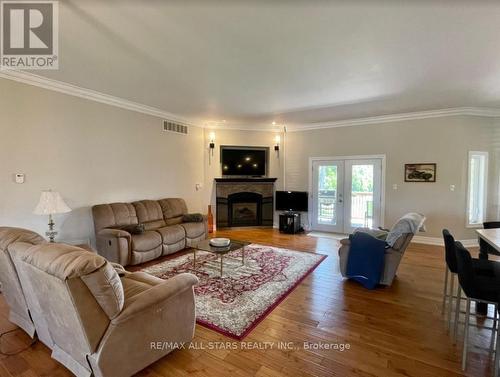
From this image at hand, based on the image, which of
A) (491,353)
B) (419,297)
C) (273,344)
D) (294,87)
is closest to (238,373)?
(273,344)

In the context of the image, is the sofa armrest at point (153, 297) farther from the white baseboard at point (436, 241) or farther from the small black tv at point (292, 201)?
the white baseboard at point (436, 241)

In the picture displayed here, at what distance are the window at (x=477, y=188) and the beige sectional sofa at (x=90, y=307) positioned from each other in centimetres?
633

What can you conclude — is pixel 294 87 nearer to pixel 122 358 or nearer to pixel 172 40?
pixel 172 40

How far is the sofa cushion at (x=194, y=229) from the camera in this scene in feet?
16.8

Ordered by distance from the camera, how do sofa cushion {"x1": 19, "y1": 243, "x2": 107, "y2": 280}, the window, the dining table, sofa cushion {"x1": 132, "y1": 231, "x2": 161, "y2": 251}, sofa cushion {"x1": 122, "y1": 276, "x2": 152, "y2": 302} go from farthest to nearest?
1. the window
2. sofa cushion {"x1": 132, "y1": 231, "x2": 161, "y2": 251}
3. the dining table
4. sofa cushion {"x1": 122, "y1": 276, "x2": 152, "y2": 302}
5. sofa cushion {"x1": 19, "y1": 243, "x2": 107, "y2": 280}

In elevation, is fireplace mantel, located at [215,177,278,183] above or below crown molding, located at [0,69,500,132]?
below

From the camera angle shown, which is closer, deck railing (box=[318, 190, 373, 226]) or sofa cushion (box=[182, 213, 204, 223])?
sofa cushion (box=[182, 213, 204, 223])

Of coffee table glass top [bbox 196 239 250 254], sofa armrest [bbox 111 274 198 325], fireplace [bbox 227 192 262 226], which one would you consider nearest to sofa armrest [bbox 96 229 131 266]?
coffee table glass top [bbox 196 239 250 254]

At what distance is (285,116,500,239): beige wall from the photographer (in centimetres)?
547

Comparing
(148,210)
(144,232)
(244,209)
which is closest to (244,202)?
(244,209)

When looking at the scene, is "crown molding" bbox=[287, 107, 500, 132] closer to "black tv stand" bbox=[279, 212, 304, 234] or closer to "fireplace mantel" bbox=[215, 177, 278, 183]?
"fireplace mantel" bbox=[215, 177, 278, 183]

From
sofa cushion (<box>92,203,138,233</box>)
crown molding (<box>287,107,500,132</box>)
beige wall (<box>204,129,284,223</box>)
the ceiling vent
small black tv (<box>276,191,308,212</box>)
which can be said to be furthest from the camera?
beige wall (<box>204,129,284,223</box>)

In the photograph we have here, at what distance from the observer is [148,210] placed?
5.12m

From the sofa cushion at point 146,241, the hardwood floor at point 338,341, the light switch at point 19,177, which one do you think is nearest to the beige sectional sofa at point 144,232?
the sofa cushion at point 146,241
